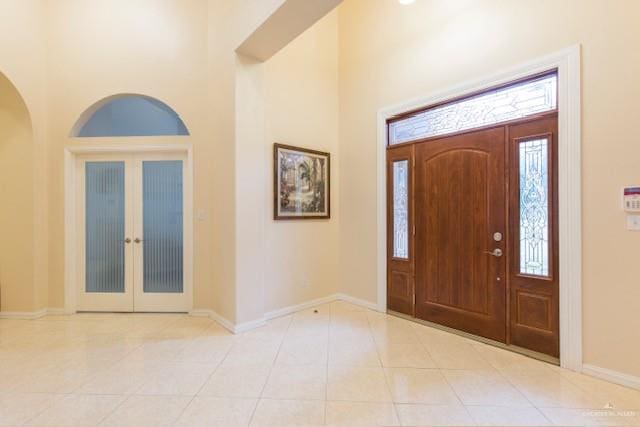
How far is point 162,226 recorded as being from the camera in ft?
12.2

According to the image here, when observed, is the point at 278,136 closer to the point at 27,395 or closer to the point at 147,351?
the point at 147,351

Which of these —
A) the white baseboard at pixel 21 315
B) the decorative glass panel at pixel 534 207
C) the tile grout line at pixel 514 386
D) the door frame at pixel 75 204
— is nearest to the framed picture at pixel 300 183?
the door frame at pixel 75 204

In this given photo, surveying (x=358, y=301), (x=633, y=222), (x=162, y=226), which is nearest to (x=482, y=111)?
(x=633, y=222)

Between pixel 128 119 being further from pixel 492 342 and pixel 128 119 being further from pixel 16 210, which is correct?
pixel 492 342

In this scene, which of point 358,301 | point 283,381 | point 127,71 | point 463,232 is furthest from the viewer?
point 358,301

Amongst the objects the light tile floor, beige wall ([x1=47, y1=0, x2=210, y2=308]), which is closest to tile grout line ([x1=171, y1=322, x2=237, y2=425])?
the light tile floor

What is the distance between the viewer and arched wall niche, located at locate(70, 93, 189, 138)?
365 centimetres

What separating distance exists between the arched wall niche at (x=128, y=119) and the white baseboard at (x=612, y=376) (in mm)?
4561

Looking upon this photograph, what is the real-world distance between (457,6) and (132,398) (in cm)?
440

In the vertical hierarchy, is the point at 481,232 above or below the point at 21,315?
above

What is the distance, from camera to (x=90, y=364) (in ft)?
7.98

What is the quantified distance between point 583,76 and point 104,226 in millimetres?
5129

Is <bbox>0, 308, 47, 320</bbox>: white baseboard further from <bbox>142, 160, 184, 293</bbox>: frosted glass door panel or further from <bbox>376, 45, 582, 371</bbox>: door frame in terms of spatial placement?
<bbox>376, 45, 582, 371</bbox>: door frame

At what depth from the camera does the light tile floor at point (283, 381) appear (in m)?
1.83
